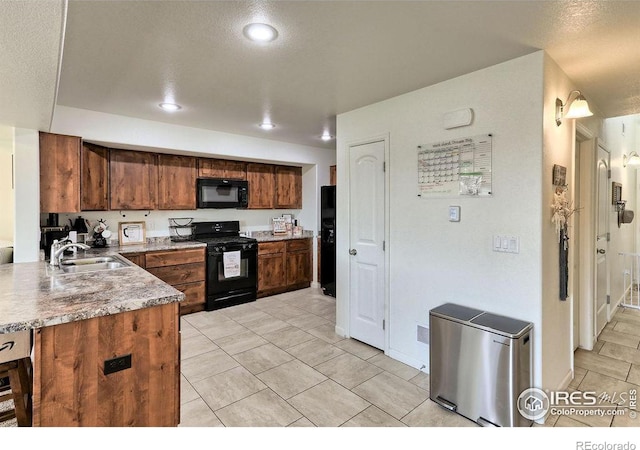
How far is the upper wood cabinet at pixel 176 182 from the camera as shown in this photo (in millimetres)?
4410

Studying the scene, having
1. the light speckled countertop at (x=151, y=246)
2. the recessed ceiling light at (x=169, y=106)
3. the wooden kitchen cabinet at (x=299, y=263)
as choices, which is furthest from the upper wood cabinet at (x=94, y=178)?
the wooden kitchen cabinet at (x=299, y=263)

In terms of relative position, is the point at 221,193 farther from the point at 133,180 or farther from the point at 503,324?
the point at 503,324

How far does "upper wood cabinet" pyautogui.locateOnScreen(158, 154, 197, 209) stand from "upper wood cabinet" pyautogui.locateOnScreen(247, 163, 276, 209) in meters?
0.90

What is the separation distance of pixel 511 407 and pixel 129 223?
4.46 m

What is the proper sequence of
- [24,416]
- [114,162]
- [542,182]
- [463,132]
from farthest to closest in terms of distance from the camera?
[114,162]
[463,132]
[542,182]
[24,416]

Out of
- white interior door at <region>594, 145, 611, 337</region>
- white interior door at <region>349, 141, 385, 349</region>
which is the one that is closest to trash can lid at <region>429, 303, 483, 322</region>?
white interior door at <region>349, 141, 385, 349</region>

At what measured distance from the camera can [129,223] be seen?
4.35 metres

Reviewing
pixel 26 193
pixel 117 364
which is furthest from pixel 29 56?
pixel 26 193

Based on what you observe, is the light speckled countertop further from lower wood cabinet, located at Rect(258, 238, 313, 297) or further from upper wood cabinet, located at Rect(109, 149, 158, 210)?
lower wood cabinet, located at Rect(258, 238, 313, 297)

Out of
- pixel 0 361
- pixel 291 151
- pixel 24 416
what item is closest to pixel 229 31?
pixel 0 361

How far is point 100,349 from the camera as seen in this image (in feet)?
5.42

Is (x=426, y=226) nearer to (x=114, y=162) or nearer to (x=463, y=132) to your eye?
(x=463, y=132)

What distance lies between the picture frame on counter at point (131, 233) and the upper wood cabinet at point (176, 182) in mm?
381
